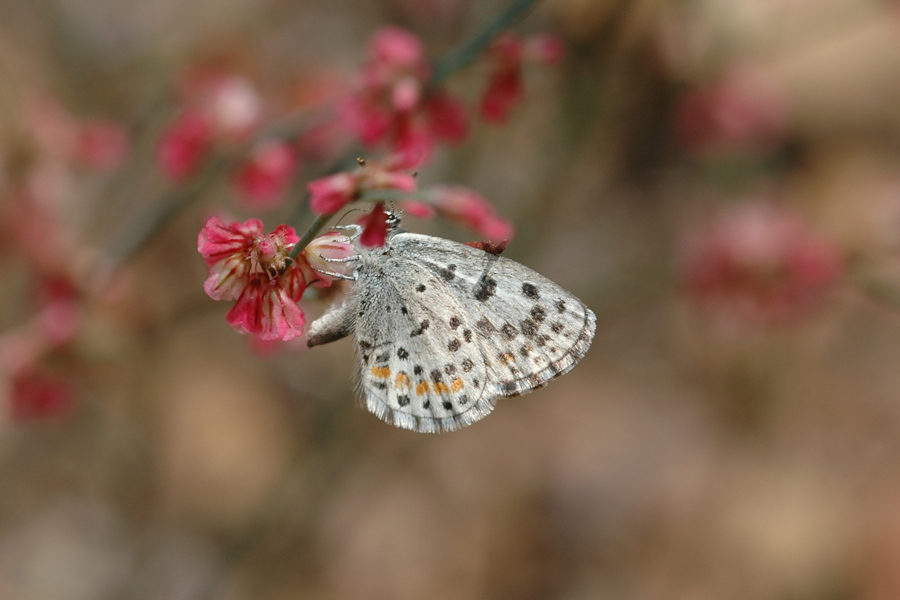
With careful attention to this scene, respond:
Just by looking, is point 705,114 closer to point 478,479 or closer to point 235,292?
point 478,479

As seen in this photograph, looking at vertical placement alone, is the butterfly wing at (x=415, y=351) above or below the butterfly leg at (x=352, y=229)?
below

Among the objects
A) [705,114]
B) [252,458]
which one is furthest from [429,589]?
[705,114]

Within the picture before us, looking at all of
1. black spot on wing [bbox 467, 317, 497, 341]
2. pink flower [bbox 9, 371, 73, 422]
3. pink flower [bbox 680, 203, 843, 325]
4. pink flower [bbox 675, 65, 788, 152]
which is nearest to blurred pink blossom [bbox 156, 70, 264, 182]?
pink flower [bbox 9, 371, 73, 422]

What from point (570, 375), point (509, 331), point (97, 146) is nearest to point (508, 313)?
point (509, 331)

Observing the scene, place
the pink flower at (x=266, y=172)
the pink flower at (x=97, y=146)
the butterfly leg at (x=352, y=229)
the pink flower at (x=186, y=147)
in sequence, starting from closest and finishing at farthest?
the butterfly leg at (x=352, y=229), the pink flower at (x=266, y=172), the pink flower at (x=186, y=147), the pink flower at (x=97, y=146)

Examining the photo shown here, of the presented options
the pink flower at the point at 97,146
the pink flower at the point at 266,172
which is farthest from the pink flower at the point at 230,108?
the pink flower at the point at 97,146

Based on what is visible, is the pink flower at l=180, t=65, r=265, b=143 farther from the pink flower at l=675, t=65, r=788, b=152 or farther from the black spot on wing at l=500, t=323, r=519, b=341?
the pink flower at l=675, t=65, r=788, b=152

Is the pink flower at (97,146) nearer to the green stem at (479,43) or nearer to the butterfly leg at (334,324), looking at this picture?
the green stem at (479,43)
